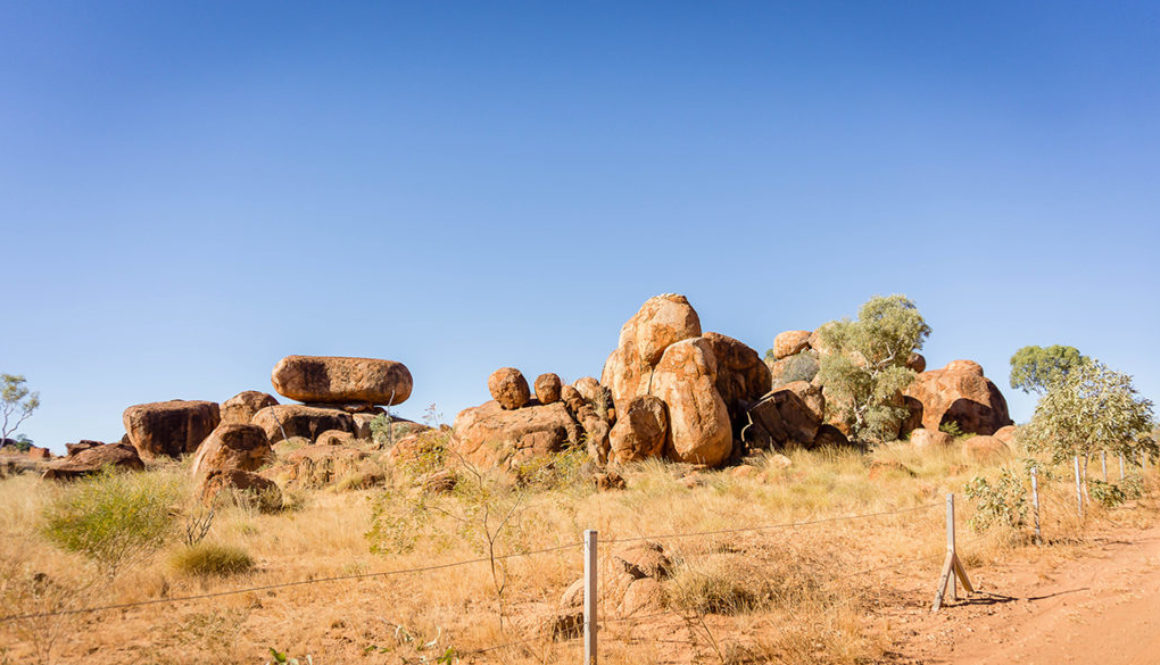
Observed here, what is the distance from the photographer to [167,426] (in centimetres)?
2966

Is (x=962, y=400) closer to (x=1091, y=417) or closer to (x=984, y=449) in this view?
(x=984, y=449)

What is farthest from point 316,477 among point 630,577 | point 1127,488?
point 1127,488

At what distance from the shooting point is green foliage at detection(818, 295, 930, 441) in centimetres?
2666

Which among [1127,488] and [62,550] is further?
[1127,488]

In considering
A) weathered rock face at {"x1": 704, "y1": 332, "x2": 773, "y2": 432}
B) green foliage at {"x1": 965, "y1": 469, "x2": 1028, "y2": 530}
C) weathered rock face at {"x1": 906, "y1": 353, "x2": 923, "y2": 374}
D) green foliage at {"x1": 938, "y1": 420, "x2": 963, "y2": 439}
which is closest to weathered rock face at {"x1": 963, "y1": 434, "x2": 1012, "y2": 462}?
weathered rock face at {"x1": 704, "y1": 332, "x2": 773, "y2": 432}

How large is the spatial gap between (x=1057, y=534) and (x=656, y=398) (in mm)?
10408

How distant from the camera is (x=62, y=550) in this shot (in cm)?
928

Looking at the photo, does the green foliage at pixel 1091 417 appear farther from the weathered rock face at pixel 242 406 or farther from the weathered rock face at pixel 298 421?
the weathered rock face at pixel 242 406

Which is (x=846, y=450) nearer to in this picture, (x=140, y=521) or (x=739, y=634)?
(x=739, y=634)

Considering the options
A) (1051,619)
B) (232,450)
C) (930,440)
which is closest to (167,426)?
(232,450)

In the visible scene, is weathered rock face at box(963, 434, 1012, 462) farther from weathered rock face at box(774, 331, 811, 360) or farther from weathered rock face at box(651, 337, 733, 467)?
weathered rock face at box(774, 331, 811, 360)

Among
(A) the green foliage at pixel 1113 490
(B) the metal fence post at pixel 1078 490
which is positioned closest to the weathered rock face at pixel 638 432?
(B) the metal fence post at pixel 1078 490

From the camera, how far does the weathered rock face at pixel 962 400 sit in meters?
29.5

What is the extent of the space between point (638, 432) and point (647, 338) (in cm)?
403
